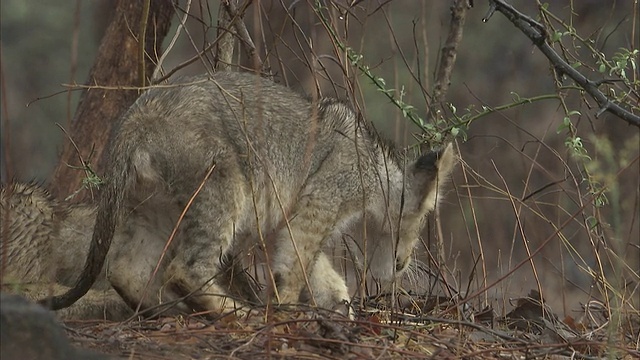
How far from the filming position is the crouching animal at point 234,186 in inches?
235

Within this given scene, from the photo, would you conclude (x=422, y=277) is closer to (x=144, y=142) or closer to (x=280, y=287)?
(x=280, y=287)

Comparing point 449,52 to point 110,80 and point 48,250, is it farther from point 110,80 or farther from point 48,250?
point 48,250

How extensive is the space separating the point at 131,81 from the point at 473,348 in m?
4.16

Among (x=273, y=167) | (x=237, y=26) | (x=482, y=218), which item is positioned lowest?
(x=482, y=218)

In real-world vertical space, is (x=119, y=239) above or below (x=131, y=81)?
below

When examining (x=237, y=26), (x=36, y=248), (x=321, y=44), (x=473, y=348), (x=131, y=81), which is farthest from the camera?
(x=321, y=44)

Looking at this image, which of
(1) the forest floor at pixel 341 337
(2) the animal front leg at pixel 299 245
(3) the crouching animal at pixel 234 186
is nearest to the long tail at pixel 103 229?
(3) the crouching animal at pixel 234 186

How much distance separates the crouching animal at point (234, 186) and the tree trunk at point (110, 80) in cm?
206

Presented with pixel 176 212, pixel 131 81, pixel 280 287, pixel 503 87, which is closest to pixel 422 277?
pixel 280 287

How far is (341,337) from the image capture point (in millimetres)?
4973

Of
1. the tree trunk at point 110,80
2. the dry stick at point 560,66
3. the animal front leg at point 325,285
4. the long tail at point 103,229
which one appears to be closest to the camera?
the long tail at point 103,229

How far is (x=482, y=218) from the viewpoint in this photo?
14344 millimetres

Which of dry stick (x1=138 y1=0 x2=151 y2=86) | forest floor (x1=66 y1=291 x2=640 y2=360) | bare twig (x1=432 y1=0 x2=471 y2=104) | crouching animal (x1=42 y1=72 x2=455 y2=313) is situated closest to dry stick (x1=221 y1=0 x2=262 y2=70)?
crouching animal (x1=42 y1=72 x2=455 y2=313)

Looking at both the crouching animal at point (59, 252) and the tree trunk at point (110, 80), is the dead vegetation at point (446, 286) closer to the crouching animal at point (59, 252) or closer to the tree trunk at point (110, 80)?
the tree trunk at point (110, 80)
